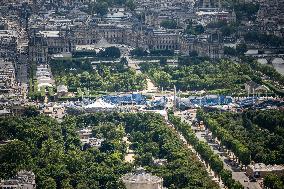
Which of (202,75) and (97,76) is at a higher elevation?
(202,75)

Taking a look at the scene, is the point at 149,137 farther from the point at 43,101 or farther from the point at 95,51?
the point at 95,51

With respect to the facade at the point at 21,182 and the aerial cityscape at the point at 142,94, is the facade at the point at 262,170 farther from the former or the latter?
the facade at the point at 21,182

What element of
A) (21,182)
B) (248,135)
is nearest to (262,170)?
(248,135)

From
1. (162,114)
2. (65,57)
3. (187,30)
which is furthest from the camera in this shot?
(187,30)

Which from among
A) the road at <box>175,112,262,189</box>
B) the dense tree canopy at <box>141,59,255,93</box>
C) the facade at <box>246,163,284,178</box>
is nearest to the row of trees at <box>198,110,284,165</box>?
the road at <box>175,112,262,189</box>

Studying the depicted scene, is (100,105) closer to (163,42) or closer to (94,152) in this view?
(94,152)

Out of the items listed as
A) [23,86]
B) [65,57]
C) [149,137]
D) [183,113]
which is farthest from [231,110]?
[65,57]
